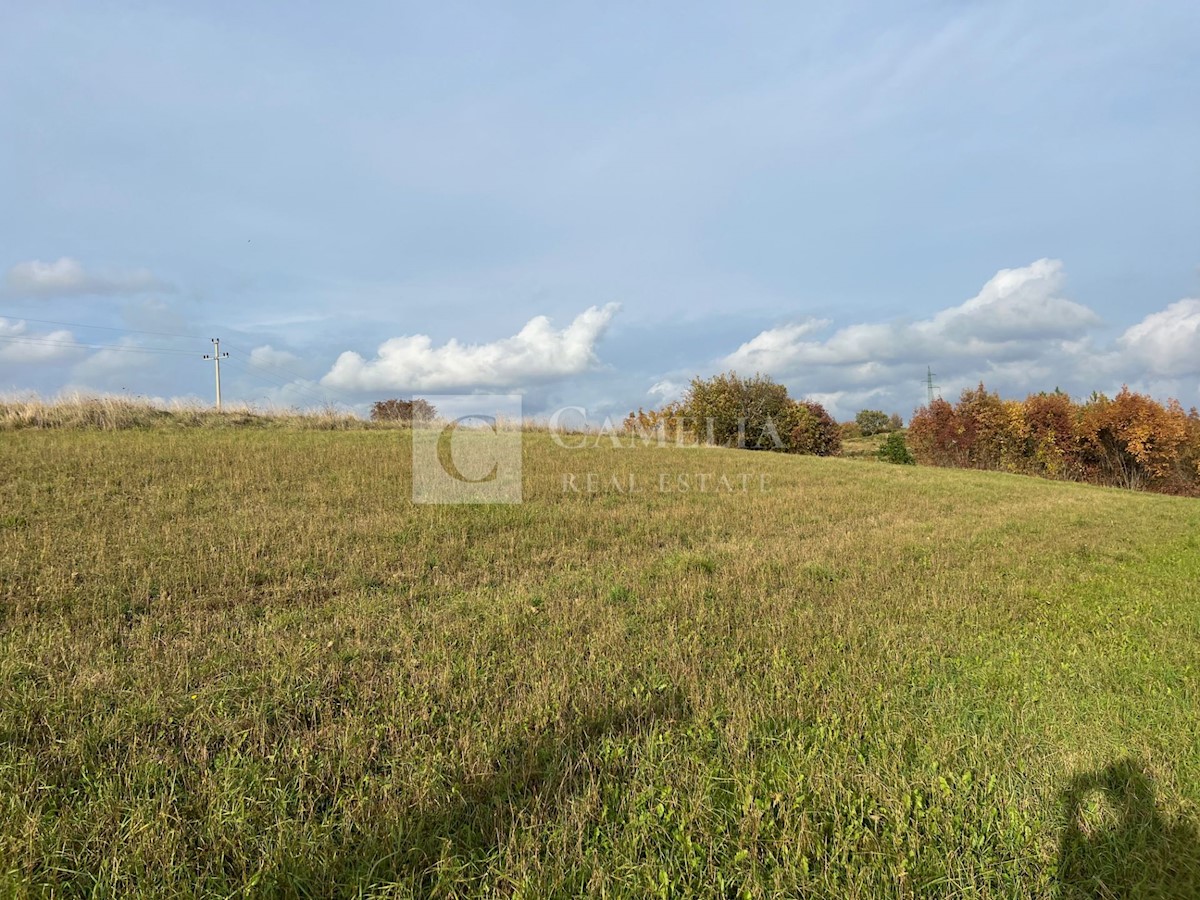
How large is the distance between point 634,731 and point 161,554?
7.42 m

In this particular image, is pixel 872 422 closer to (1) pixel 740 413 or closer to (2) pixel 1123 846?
(1) pixel 740 413

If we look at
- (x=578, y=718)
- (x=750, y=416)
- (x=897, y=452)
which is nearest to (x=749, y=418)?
(x=750, y=416)

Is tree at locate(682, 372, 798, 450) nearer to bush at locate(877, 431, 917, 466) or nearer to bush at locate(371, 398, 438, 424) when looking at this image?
bush at locate(877, 431, 917, 466)

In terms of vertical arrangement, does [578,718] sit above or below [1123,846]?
above

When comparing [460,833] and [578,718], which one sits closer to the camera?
[460,833]

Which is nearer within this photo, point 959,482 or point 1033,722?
point 1033,722

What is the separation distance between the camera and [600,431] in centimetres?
3111

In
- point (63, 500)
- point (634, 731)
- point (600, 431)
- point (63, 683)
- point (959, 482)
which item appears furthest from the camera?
point (600, 431)

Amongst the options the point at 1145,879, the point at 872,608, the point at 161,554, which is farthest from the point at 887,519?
the point at 161,554

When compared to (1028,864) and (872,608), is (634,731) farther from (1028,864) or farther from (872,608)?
(872,608)

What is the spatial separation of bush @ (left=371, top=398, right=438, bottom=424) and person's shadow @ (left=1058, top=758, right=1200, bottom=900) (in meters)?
29.0

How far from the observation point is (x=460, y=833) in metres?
2.80

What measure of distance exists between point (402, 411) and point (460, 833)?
3552 cm

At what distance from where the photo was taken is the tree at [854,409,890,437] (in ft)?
260
